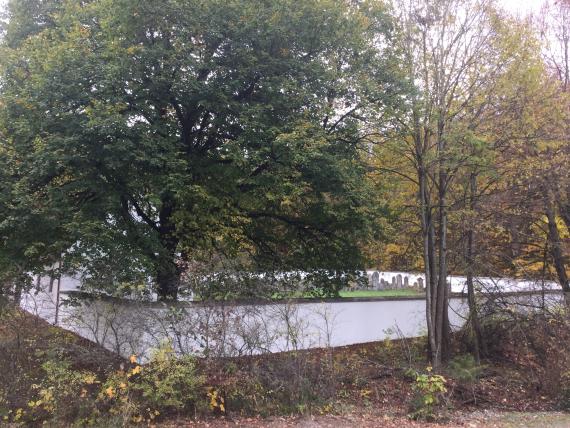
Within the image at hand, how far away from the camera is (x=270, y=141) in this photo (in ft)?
33.0

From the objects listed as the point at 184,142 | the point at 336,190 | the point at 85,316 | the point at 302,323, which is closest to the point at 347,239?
the point at 336,190

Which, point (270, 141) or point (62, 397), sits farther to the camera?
point (270, 141)

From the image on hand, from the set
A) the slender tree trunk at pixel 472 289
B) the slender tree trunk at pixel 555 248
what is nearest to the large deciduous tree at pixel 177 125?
the slender tree trunk at pixel 472 289

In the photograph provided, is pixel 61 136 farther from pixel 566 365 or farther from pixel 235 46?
pixel 566 365

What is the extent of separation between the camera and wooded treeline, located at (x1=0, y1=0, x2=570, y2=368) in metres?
9.21

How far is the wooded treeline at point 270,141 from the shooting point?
30.2 ft

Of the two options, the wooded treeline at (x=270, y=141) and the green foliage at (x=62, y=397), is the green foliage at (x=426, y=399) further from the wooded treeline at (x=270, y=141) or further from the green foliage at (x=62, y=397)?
the green foliage at (x=62, y=397)

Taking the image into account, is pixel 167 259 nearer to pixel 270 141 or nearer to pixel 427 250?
pixel 270 141

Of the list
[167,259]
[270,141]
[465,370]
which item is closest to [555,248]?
[465,370]

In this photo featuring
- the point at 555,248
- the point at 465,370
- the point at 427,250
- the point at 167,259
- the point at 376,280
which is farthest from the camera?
the point at 376,280

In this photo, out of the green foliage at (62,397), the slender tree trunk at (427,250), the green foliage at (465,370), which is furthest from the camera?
the slender tree trunk at (427,250)

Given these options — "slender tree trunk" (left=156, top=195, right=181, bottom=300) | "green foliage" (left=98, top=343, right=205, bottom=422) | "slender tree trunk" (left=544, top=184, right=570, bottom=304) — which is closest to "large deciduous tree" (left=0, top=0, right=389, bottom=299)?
"slender tree trunk" (left=156, top=195, right=181, bottom=300)

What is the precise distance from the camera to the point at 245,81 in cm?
1059

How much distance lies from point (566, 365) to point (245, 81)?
29.1 ft
